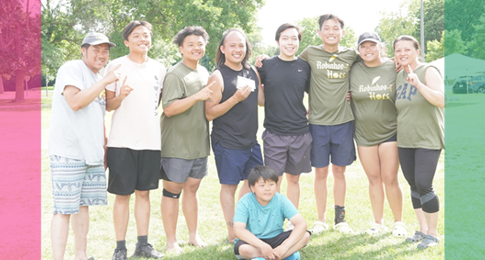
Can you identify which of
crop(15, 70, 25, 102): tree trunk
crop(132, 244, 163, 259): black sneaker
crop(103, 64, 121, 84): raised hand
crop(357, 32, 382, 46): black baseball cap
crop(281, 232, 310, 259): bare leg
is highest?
crop(15, 70, 25, 102): tree trunk

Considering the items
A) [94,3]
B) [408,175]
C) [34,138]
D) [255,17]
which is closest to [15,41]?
[94,3]

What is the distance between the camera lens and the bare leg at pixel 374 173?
4941 mm

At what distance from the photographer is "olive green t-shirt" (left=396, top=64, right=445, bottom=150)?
4.41m

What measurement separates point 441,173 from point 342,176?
4395 millimetres

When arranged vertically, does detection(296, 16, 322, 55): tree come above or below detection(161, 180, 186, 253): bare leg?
above

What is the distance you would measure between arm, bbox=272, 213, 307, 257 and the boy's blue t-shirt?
0.09 metres

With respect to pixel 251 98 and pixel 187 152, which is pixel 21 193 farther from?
pixel 251 98

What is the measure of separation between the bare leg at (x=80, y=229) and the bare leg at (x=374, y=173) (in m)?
3.11

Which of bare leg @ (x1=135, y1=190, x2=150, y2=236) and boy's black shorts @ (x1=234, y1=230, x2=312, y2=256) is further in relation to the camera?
bare leg @ (x1=135, y1=190, x2=150, y2=236)

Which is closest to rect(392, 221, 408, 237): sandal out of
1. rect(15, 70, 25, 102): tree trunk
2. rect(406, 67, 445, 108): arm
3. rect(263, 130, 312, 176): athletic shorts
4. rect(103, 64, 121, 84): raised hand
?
rect(263, 130, 312, 176): athletic shorts

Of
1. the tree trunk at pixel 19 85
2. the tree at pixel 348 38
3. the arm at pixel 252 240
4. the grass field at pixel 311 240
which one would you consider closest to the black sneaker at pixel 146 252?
the grass field at pixel 311 240

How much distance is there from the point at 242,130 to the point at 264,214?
96 cm

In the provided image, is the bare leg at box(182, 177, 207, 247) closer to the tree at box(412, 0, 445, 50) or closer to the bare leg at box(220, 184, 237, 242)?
the bare leg at box(220, 184, 237, 242)

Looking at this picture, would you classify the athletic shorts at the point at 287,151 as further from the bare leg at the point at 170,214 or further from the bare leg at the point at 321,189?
the bare leg at the point at 170,214
